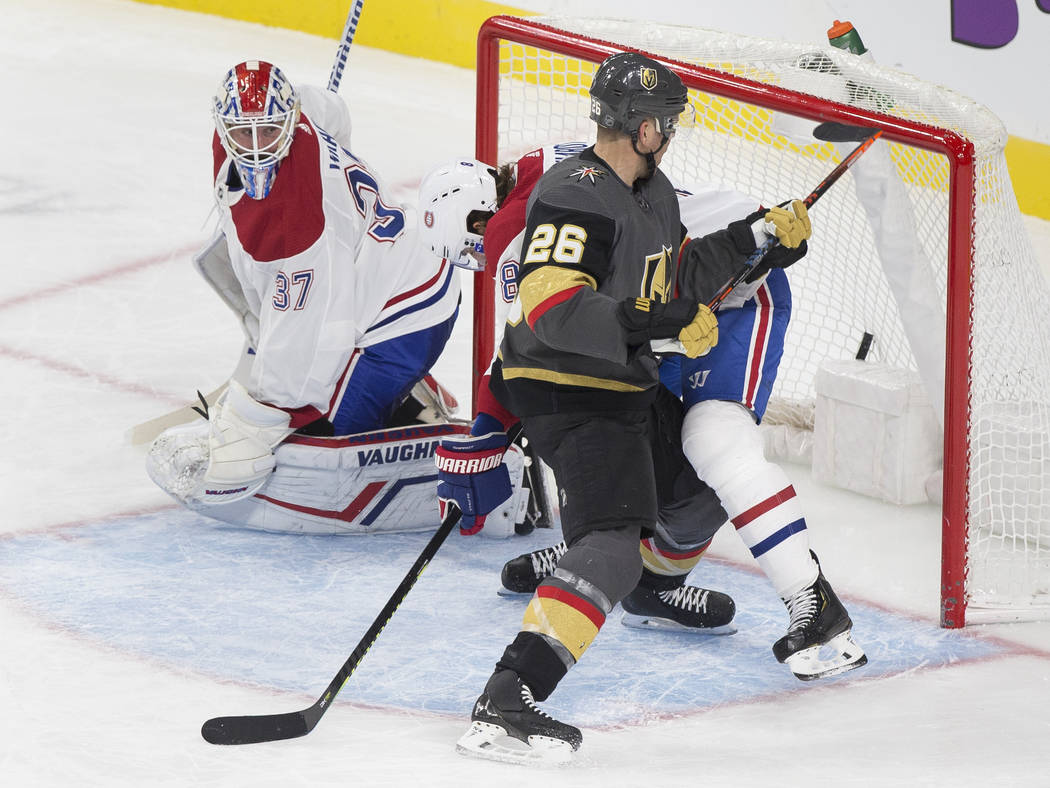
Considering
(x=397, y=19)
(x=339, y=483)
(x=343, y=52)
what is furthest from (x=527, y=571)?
(x=397, y=19)

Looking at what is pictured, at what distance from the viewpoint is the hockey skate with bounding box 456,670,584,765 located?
2.45 metres

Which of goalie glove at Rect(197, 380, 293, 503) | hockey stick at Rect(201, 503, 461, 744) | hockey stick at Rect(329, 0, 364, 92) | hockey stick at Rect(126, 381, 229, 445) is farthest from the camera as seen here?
hockey stick at Rect(329, 0, 364, 92)

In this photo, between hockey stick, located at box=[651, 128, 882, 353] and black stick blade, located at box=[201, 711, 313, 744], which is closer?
black stick blade, located at box=[201, 711, 313, 744]

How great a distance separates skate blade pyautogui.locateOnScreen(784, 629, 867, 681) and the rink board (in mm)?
105

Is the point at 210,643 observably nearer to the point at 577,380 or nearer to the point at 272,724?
the point at 272,724

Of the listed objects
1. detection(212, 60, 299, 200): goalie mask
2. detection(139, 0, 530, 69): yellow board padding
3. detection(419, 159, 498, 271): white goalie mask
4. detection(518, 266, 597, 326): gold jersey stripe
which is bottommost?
detection(518, 266, 597, 326): gold jersey stripe

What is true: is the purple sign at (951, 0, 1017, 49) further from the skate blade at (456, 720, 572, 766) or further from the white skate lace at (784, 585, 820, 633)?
the skate blade at (456, 720, 572, 766)

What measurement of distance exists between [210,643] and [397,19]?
4297mm

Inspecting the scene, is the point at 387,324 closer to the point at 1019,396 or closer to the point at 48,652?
the point at 48,652

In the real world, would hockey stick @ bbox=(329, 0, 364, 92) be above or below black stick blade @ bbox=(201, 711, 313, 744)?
above

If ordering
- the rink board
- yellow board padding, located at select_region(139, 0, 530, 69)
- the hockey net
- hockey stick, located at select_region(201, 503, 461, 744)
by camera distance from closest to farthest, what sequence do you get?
hockey stick, located at select_region(201, 503, 461, 744) < the rink board < the hockey net < yellow board padding, located at select_region(139, 0, 530, 69)

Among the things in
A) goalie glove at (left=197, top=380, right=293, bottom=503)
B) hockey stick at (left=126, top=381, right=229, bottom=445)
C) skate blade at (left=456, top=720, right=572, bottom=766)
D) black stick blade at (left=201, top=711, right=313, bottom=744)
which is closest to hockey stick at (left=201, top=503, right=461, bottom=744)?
black stick blade at (left=201, top=711, right=313, bottom=744)

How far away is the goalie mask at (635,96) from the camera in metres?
2.55

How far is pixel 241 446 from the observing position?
3.30 m
